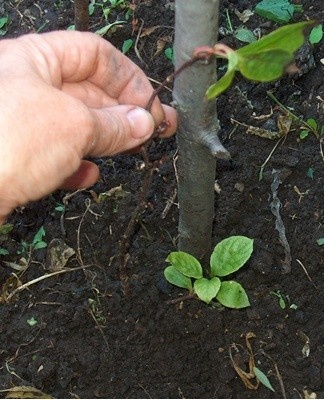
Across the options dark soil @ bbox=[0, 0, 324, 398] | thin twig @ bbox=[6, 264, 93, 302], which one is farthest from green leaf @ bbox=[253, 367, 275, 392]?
thin twig @ bbox=[6, 264, 93, 302]

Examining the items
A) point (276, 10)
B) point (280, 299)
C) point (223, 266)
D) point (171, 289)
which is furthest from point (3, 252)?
point (276, 10)

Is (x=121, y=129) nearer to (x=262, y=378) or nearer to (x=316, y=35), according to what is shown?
(x=262, y=378)

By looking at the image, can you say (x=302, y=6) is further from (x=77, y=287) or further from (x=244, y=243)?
(x=77, y=287)

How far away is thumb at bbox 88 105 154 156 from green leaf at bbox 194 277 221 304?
1.21ft

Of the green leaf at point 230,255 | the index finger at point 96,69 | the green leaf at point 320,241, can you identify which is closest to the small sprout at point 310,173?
the green leaf at point 320,241

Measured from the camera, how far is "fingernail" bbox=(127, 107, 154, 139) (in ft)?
3.45

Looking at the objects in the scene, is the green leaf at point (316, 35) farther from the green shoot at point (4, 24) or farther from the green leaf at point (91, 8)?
the green shoot at point (4, 24)

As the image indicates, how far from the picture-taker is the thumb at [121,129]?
1019 millimetres

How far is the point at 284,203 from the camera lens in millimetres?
1498

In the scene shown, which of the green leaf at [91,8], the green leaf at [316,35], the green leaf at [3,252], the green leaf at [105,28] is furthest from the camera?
the green leaf at [91,8]

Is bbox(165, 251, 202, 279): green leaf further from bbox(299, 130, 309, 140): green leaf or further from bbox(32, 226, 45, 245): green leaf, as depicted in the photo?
bbox(299, 130, 309, 140): green leaf

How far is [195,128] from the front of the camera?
108 centimetres

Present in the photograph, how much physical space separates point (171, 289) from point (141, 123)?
1.58 feet

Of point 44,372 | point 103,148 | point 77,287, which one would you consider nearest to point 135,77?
point 103,148
